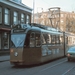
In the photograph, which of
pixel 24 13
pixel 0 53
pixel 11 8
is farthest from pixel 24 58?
pixel 24 13

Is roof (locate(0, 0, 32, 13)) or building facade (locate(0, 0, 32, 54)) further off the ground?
roof (locate(0, 0, 32, 13))

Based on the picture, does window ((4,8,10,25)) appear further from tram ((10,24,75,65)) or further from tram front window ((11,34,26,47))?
tram front window ((11,34,26,47))

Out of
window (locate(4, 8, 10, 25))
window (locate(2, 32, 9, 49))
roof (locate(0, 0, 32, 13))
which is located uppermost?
roof (locate(0, 0, 32, 13))

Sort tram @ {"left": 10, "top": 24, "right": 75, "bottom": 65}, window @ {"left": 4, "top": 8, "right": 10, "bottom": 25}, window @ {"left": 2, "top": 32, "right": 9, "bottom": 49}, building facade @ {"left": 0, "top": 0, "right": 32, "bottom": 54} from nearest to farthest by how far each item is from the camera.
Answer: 1. tram @ {"left": 10, "top": 24, "right": 75, "bottom": 65}
2. building facade @ {"left": 0, "top": 0, "right": 32, "bottom": 54}
3. window @ {"left": 2, "top": 32, "right": 9, "bottom": 49}
4. window @ {"left": 4, "top": 8, "right": 10, "bottom": 25}

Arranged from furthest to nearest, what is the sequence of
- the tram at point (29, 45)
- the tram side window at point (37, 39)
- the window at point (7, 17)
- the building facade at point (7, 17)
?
the window at point (7, 17) → the building facade at point (7, 17) → the tram side window at point (37, 39) → the tram at point (29, 45)

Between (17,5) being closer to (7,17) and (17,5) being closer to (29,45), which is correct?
(7,17)

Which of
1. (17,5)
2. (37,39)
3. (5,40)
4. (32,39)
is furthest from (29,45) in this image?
(17,5)

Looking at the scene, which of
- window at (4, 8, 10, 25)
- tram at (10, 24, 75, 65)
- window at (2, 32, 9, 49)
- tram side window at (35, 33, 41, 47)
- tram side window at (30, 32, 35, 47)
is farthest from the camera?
window at (4, 8, 10, 25)

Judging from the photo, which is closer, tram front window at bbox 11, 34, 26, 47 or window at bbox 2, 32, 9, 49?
tram front window at bbox 11, 34, 26, 47

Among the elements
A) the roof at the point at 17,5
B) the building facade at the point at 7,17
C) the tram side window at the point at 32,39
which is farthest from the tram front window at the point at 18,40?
the roof at the point at 17,5

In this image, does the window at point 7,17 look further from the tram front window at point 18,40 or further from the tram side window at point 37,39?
the tram front window at point 18,40

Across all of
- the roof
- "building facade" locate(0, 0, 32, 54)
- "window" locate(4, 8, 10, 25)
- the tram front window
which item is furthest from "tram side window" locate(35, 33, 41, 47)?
"window" locate(4, 8, 10, 25)

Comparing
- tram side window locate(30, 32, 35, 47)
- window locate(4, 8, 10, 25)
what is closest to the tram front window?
tram side window locate(30, 32, 35, 47)

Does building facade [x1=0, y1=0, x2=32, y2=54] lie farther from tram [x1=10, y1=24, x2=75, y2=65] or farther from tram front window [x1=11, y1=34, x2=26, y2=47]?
tram front window [x1=11, y1=34, x2=26, y2=47]
